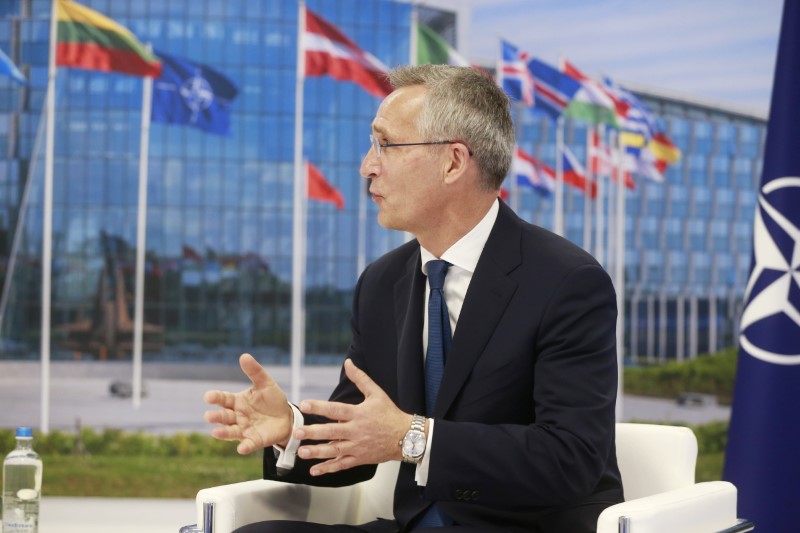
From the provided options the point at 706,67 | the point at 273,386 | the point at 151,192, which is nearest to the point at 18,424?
the point at 151,192

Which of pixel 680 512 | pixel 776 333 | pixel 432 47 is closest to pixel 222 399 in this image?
pixel 680 512

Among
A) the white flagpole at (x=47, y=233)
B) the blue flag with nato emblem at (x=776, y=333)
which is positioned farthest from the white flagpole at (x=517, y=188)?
the blue flag with nato emblem at (x=776, y=333)

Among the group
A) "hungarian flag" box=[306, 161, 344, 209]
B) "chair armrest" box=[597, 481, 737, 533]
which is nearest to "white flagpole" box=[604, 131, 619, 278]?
"hungarian flag" box=[306, 161, 344, 209]

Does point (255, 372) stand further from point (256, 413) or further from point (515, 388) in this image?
point (515, 388)

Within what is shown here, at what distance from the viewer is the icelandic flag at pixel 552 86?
750cm

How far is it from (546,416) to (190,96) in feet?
21.9

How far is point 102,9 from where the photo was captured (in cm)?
874

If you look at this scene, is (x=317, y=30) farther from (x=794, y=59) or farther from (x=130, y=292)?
(x=794, y=59)

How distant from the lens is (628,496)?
2256mm

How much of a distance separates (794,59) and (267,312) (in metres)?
5.69

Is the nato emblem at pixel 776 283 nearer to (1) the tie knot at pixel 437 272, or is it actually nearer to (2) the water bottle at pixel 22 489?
(1) the tie knot at pixel 437 272

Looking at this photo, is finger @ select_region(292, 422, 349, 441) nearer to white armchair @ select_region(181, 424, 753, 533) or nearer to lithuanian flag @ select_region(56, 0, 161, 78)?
white armchair @ select_region(181, 424, 753, 533)

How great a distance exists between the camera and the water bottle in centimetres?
423

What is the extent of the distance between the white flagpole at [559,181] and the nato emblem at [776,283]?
403cm
